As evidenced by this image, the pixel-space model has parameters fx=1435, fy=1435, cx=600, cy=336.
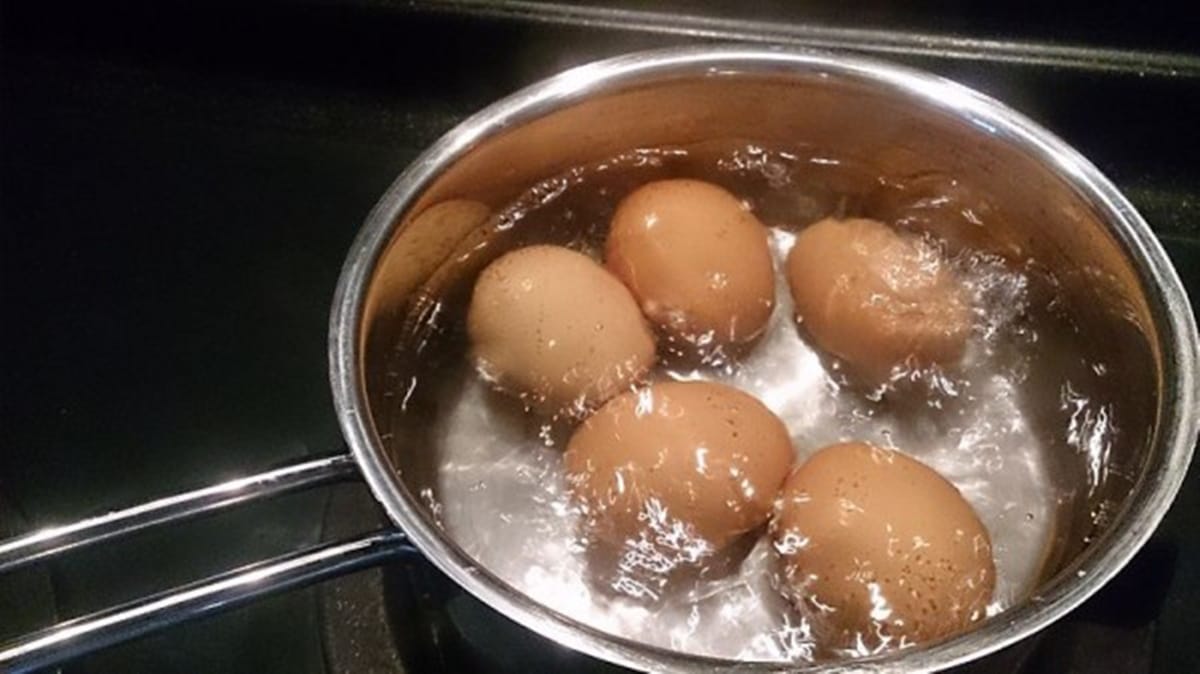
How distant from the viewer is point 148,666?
0.89 meters

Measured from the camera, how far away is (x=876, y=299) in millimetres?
859

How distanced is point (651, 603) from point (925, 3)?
0.51 metres

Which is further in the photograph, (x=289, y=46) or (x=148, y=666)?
(x=289, y=46)

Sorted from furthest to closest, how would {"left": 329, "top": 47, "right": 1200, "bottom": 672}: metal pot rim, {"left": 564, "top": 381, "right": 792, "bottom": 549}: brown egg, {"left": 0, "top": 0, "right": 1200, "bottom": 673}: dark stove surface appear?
{"left": 0, "top": 0, "right": 1200, "bottom": 673}: dark stove surface
{"left": 564, "top": 381, "right": 792, "bottom": 549}: brown egg
{"left": 329, "top": 47, "right": 1200, "bottom": 672}: metal pot rim

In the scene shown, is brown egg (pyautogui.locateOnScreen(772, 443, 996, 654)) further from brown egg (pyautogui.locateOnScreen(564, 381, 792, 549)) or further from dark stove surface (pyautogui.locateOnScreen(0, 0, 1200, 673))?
dark stove surface (pyautogui.locateOnScreen(0, 0, 1200, 673))

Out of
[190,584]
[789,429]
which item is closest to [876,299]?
[789,429]

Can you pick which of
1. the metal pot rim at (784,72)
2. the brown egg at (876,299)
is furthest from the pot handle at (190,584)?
the brown egg at (876,299)

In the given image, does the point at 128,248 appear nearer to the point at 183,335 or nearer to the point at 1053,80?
the point at 183,335

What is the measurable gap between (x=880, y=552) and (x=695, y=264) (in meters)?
0.21

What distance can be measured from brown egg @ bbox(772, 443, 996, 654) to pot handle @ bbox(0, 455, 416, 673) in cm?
21

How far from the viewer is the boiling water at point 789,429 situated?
2.63 feet

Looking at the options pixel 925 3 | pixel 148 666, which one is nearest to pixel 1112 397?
pixel 925 3

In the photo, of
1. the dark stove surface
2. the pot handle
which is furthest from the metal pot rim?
the dark stove surface

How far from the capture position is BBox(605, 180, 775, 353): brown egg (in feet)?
2.81
